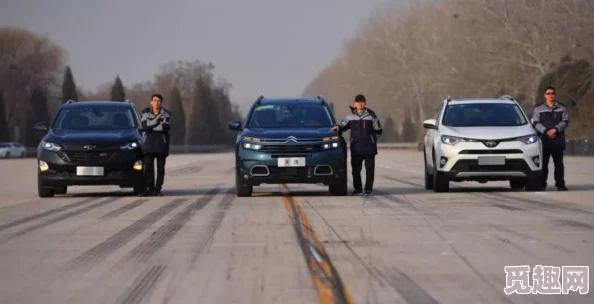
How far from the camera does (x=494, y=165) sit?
19703 millimetres

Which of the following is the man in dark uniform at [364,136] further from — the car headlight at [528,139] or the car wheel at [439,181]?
the car headlight at [528,139]

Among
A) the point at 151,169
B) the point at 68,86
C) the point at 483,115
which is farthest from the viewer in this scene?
the point at 68,86

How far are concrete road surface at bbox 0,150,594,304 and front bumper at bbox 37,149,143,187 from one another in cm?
71

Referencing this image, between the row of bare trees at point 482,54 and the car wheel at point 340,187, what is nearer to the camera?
the car wheel at point 340,187

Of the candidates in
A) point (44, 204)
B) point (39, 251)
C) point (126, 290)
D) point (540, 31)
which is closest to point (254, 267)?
point (126, 290)

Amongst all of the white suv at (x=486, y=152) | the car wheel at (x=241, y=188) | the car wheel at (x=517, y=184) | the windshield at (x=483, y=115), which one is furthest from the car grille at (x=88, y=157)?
the car wheel at (x=517, y=184)

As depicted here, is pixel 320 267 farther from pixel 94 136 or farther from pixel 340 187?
pixel 94 136

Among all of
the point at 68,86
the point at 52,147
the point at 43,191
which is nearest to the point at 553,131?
the point at 52,147

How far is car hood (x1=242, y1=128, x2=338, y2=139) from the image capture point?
19.3m

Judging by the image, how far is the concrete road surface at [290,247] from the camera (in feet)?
29.2

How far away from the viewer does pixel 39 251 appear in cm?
1172

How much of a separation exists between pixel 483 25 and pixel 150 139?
196ft

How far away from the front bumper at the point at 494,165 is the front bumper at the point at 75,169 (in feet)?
19.1

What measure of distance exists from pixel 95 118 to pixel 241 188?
4023mm
